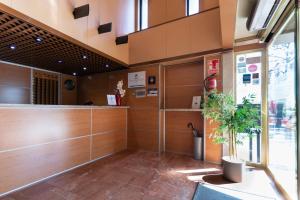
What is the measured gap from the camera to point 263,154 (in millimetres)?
3250

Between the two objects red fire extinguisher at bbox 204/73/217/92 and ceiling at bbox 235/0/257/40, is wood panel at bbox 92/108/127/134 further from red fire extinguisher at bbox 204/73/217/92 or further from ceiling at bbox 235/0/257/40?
ceiling at bbox 235/0/257/40

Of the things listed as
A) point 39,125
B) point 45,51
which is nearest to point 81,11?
point 45,51

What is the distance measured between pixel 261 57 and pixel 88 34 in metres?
3.60

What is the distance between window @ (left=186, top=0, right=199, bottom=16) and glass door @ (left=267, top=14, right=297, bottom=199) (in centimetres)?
213

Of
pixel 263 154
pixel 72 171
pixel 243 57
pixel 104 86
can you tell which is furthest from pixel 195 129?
pixel 104 86

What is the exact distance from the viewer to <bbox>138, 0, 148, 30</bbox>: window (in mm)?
5077

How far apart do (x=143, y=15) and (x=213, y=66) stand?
9.60 feet

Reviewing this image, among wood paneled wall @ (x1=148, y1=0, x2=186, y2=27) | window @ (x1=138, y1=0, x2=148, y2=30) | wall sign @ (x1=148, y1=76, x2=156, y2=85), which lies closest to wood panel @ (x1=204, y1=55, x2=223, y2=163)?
wall sign @ (x1=148, y1=76, x2=156, y2=85)

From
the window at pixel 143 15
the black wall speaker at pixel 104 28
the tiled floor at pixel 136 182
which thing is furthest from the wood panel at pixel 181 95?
the window at pixel 143 15

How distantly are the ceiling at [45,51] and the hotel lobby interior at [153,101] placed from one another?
0.03m

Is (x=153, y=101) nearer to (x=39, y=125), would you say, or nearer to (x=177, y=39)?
(x=177, y=39)

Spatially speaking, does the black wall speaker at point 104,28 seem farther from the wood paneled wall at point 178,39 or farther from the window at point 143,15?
the window at point 143,15

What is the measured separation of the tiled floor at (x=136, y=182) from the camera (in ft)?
7.35

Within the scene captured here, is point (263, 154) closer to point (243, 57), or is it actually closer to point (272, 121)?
point (272, 121)
